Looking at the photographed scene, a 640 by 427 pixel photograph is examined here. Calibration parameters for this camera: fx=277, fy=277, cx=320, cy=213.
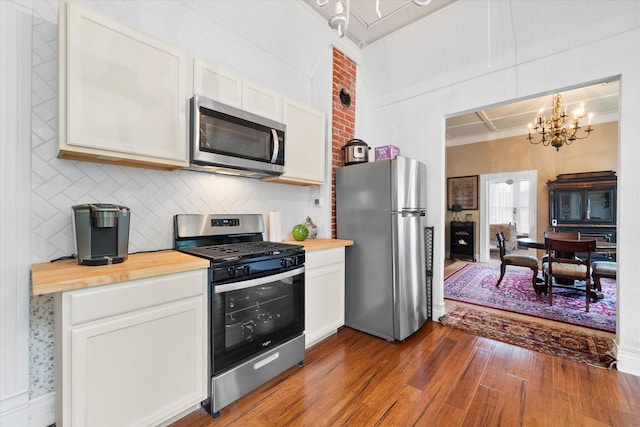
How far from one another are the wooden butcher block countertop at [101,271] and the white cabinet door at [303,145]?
1160 millimetres

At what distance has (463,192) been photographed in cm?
670

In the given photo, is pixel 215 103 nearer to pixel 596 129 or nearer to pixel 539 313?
pixel 539 313

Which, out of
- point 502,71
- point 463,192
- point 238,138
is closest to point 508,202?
point 463,192

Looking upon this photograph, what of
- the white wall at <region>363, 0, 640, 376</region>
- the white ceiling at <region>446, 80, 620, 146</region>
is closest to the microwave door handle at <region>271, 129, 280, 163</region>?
the white wall at <region>363, 0, 640, 376</region>

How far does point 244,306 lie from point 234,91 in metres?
1.54

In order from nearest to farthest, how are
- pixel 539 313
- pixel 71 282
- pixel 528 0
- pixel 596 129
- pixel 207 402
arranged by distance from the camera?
pixel 71 282, pixel 207 402, pixel 528 0, pixel 539 313, pixel 596 129

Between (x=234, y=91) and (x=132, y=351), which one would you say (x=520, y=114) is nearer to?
(x=234, y=91)

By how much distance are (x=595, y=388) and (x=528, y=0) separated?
3046mm

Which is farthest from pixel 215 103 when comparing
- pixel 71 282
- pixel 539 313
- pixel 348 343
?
pixel 539 313

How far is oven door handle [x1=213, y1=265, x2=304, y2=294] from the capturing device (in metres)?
1.64

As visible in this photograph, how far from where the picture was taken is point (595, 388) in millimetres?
1895

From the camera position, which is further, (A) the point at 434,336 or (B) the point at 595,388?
(A) the point at 434,336

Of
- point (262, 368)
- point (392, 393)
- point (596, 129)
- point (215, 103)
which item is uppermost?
point (596, 129)

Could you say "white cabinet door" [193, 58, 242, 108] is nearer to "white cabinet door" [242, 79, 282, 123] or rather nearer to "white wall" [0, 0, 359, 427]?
"white cabinet door" [242, 79, 282, 123]
